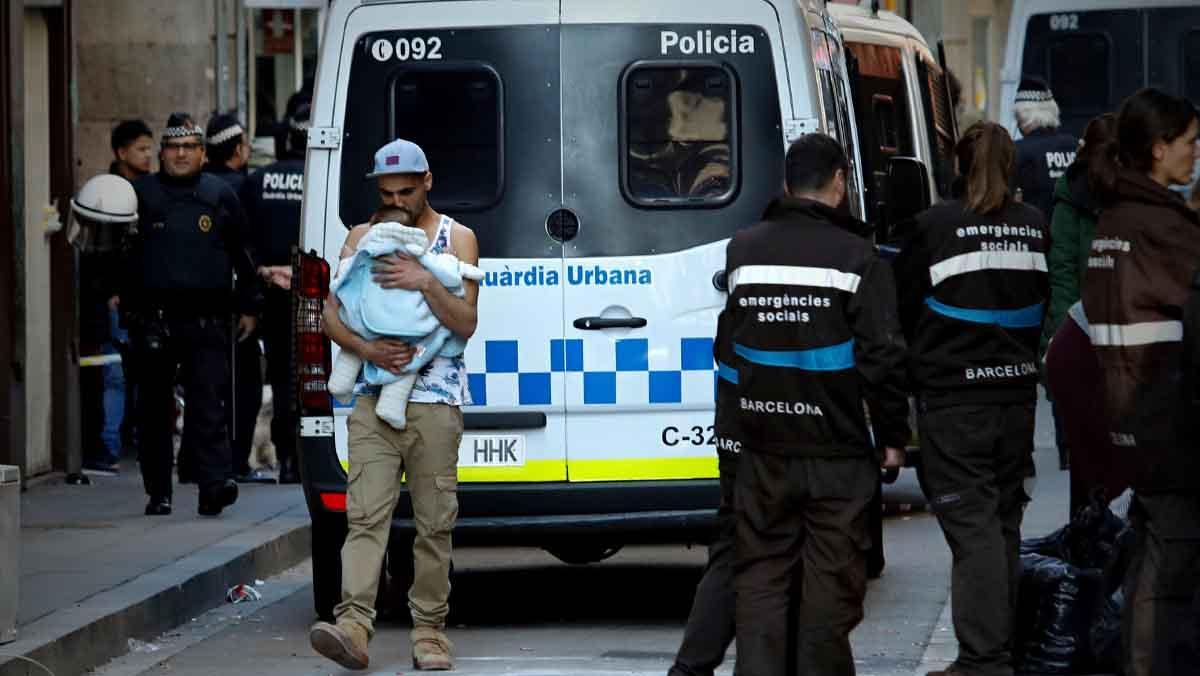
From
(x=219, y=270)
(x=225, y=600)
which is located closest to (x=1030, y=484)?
(x=225, y=600)

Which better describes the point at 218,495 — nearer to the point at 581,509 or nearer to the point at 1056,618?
the point at 581,509

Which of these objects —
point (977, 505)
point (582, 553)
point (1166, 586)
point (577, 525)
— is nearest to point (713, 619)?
point (977, 505)

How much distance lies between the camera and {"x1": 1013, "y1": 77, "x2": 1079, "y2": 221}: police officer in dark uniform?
48.0 ft

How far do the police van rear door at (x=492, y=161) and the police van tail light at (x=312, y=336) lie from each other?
0.22 m

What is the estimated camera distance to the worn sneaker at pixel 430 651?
839cm

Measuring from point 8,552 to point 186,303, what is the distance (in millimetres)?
4071

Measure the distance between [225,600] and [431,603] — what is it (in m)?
2.23

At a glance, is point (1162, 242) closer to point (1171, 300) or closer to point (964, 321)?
point (1171, 300)

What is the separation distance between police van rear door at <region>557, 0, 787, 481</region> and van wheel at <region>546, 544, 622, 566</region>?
1321 millimetres

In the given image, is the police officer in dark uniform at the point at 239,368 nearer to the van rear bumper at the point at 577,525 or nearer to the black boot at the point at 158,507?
the black boot at the point at 158,507

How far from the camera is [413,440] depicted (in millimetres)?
8383

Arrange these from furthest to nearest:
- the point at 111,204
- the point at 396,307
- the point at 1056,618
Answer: the point at 111,204, the point at 396,307, the point at 1056,618

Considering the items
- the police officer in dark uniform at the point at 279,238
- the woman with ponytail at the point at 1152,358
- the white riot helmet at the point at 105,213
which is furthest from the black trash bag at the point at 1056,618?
the police officer in dark uniform at the point at 279,238

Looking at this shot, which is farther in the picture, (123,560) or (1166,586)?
(123,560)
